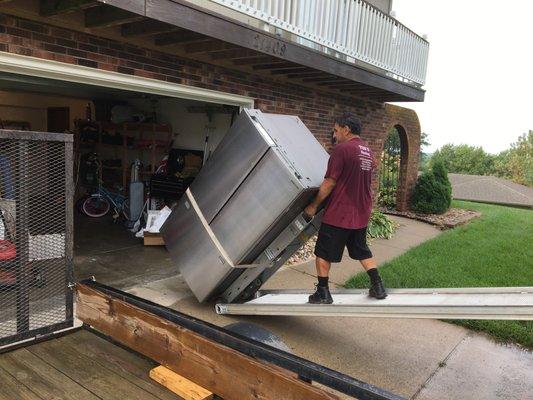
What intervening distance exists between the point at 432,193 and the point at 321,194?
925cm

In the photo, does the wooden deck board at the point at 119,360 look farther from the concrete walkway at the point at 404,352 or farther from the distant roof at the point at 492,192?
the distant roof at the point at 492,192

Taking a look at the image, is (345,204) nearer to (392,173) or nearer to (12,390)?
(12,390)

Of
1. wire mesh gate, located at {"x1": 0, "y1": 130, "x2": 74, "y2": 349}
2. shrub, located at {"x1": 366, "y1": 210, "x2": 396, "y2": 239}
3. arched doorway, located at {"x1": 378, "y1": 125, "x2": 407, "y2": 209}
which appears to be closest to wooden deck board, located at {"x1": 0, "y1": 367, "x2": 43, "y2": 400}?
wire mesh gate, located at {"x1": 0, "y1": 130, "x2": 74, "y2": 349}

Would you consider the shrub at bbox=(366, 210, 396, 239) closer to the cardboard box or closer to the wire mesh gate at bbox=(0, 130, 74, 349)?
the cardboard box

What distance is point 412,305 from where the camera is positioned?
308cm

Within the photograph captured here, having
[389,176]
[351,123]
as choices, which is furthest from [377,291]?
[389,176]

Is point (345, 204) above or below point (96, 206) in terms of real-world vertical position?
above

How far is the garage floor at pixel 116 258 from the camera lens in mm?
5230

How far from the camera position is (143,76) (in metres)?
4.76

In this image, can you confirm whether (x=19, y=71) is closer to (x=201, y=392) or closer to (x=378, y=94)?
(x=201, y=392)

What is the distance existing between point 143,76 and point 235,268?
248cm

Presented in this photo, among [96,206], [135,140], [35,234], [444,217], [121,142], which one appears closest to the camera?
[35,234]

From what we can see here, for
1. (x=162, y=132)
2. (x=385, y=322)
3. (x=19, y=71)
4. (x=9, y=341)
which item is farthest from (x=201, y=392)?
(x=162, y=132)

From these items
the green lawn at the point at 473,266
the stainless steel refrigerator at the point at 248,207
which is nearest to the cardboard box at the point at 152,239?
the stainless steel refrigerator at the point at 248,207
